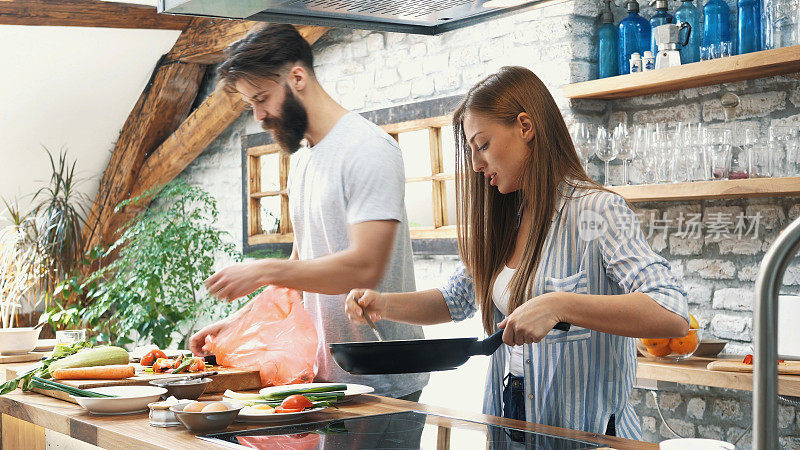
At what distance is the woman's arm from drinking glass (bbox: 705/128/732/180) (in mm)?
1526

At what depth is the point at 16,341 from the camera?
3182mm

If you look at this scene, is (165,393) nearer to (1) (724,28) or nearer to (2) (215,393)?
(2) (215,393)

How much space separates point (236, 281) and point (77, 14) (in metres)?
3.92

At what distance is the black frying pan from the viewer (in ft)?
6.12

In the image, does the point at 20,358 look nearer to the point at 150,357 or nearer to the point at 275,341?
the point at 150,357

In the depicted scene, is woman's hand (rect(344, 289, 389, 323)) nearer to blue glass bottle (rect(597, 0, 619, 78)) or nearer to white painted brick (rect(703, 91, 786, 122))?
white painted brick (rect(703, 91, 786, 122))

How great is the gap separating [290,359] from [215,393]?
22 cm

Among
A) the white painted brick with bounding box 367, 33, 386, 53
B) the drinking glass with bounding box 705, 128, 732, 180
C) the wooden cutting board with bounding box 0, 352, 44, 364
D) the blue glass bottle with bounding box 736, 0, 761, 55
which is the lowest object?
the wooden cutting board with bounding box 0, 352, 44, 364

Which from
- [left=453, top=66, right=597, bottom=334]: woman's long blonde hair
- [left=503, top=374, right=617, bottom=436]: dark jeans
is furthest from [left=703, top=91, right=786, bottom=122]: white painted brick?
[left=503, top=374, right=617, bottom=436]: dark jeans

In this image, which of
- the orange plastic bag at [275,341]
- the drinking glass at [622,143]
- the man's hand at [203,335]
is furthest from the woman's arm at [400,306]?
the drinking glass at [622,143]

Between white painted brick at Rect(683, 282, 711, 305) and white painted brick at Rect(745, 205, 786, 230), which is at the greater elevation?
white painted brick at Rect(745, 205, 786, 230)

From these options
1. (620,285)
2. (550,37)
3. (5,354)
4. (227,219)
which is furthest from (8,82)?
(620,285)

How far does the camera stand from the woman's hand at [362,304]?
7.30 feet

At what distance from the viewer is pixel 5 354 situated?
3191 mm
